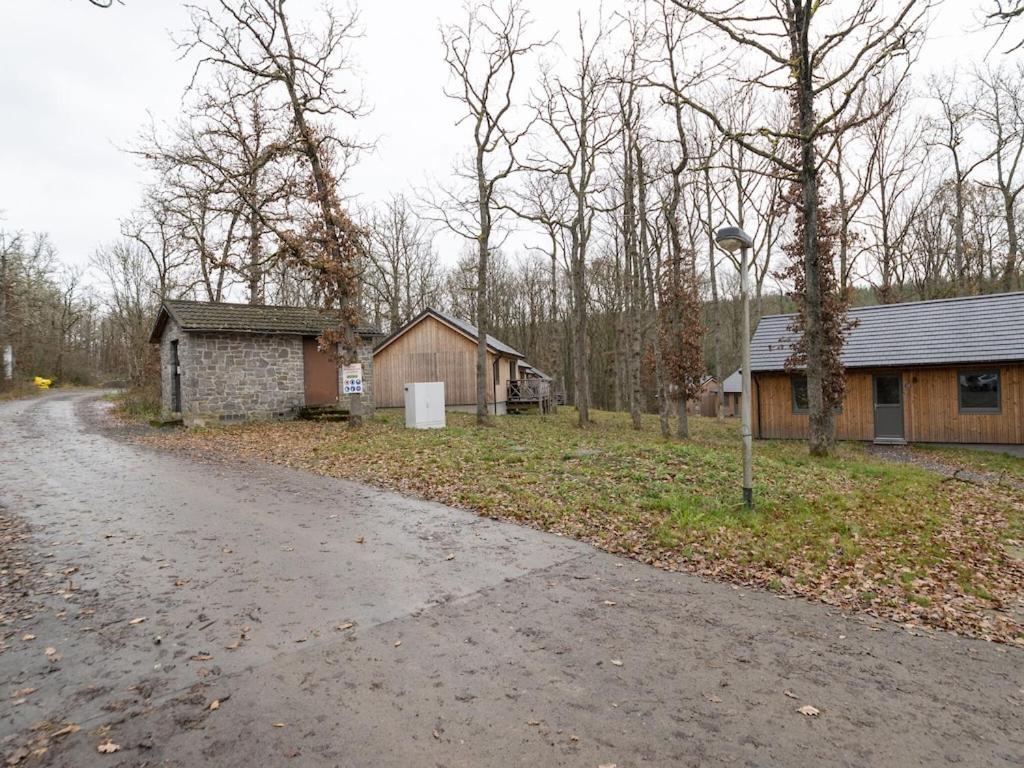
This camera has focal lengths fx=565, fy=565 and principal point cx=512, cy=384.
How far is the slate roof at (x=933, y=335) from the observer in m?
17.2

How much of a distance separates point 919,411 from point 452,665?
20.0 m

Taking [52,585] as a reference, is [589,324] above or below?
above

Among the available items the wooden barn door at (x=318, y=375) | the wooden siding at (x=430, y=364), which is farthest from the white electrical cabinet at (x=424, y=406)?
the wooden siding at (x=430, y=364)

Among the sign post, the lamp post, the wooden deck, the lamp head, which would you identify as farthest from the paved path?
the wooden deck

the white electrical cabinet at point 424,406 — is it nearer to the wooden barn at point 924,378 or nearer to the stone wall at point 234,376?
the stone wall at point 234,376

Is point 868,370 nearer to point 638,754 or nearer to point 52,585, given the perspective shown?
point 638,754

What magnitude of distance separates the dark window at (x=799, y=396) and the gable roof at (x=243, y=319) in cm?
1520

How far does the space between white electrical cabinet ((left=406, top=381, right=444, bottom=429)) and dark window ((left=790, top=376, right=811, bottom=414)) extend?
493 inches

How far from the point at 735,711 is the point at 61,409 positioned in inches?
1101

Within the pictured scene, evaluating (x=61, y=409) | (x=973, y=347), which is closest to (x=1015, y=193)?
(x=973, y=347)

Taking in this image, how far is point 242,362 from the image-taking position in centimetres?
1739

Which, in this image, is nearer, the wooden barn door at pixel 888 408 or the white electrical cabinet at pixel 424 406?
the white electrical cabinet at pixel 424 406

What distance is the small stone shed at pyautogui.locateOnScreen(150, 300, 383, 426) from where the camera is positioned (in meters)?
16.6

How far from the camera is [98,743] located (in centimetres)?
275
